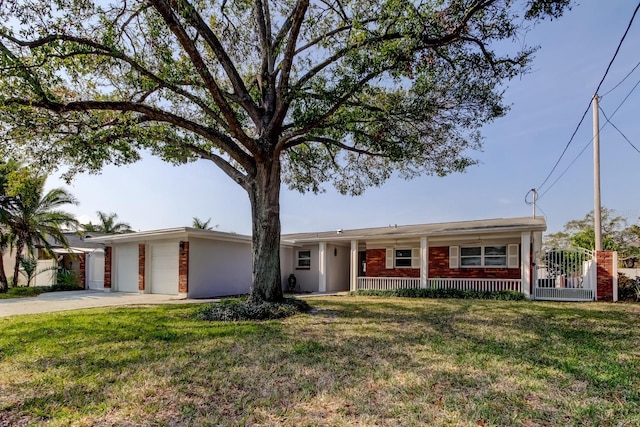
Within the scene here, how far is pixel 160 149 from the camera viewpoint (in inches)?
421

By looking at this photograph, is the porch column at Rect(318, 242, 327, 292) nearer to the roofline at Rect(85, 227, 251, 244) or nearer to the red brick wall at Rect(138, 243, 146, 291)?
the roofline at Rect(85, 227, 251, 244)

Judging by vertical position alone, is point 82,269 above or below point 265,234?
below

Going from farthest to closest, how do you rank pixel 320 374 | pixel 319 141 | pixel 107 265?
1. pixel 107 265
2. pixel 319 141
3. pixel 320 374

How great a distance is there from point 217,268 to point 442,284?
9.73 metres

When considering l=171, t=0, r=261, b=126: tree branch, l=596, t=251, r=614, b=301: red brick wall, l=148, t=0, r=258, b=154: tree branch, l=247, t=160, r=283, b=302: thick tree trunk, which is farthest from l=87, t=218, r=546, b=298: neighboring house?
l=148, t=0, r=258, b=154: tree branch

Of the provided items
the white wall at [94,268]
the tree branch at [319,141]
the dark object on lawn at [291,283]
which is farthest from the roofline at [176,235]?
the tree branch at [319,141]

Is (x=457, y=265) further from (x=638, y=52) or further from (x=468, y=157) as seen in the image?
(x=638, y=52)

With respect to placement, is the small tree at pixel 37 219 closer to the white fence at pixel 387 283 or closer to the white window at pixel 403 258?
the white fence at pixel 387 283

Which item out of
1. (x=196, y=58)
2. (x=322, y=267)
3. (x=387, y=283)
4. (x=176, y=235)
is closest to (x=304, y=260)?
(x=322, y=267)

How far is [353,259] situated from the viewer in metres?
16.9

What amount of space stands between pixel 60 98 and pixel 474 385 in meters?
9.57

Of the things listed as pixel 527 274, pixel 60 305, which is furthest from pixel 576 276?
pixel 60 305

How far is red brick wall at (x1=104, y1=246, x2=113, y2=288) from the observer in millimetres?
17500

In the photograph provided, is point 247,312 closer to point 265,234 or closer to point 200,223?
point 265,234
